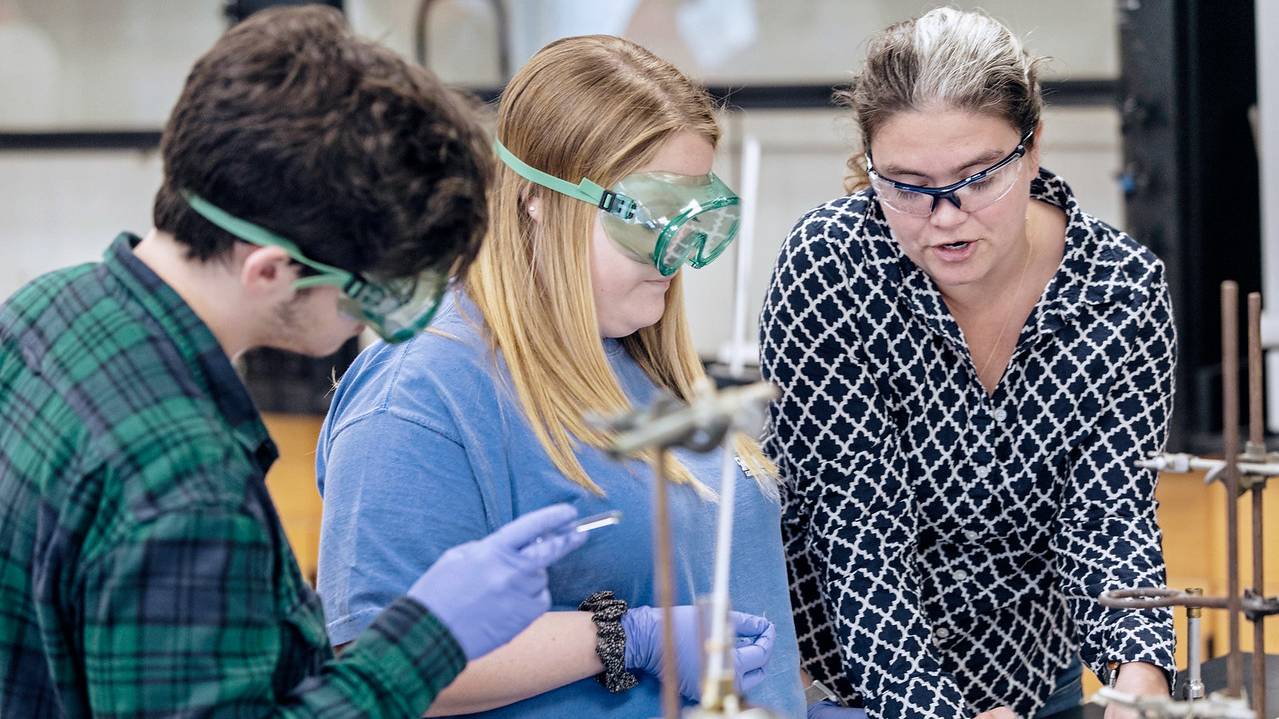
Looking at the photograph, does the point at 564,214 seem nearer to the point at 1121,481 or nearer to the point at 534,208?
the point at 534,208

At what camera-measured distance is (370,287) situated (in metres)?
1.06

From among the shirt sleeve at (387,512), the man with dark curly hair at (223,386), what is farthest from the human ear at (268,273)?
the shirt sleeve at (387,512)

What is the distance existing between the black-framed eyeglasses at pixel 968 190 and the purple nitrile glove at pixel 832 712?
0.64 meters

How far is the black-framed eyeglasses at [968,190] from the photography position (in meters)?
1.59

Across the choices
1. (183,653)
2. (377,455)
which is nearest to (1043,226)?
(377,455)

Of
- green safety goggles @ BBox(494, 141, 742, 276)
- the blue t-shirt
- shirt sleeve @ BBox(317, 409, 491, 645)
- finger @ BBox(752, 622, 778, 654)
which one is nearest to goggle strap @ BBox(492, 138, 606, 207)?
green safety goggles @ BBox(494, 141, 742, 276)

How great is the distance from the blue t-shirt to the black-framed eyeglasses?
16.3 inches

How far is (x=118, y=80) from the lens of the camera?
18.8 ft

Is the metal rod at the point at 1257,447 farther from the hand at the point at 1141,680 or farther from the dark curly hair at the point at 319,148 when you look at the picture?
the dark curly hair at the point at 319,148

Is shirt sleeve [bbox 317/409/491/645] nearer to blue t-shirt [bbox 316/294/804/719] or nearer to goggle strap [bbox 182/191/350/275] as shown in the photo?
blue t-shirt [bbox 316/294/804/719]

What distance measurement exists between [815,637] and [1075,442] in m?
0.45

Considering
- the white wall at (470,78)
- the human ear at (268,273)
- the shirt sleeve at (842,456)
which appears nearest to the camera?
the human ear at (268,273)

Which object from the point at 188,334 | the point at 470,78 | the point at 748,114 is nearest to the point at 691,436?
the point at 188,334

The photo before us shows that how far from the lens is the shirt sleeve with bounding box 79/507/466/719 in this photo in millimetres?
908
